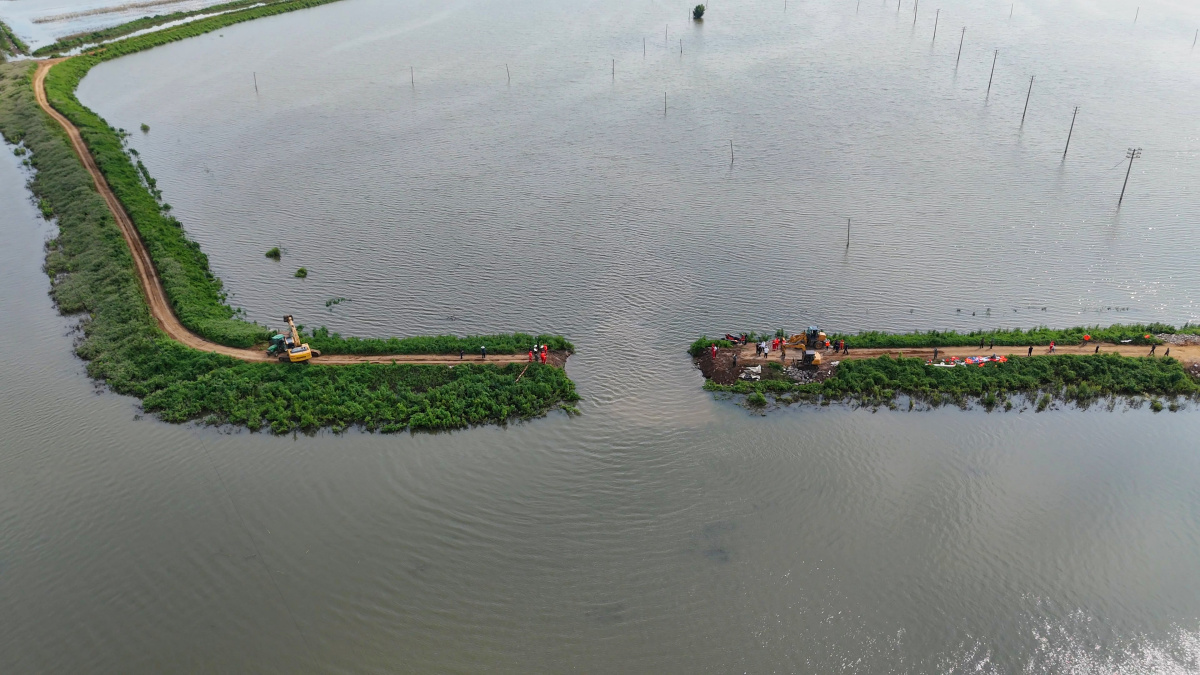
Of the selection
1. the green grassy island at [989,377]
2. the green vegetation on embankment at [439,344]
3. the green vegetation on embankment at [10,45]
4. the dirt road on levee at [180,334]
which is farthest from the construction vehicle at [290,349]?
the green vegetation on embankment at [10,45]

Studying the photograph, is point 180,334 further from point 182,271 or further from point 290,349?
point 290,349

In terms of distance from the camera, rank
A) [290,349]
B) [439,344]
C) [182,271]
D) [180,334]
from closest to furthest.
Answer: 1. [290,349]
2. [439,344]
3. [180,334]
4. [182,271]

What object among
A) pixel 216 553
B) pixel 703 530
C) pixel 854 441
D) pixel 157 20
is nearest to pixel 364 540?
pixel 216 553

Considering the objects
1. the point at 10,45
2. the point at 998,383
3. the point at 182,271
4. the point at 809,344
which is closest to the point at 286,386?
the point at 182,271

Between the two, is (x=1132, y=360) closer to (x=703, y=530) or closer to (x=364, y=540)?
(x=703, y=530)

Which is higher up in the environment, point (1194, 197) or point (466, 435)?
point (1194, 197)

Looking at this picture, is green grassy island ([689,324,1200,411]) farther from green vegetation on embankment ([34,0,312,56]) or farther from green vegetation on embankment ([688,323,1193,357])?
green vegetation on embankment ([34,0,312,56])
